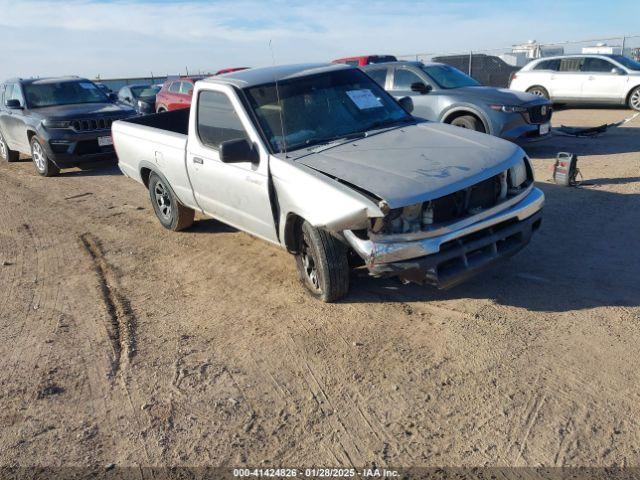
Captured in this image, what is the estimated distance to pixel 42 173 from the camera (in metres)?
10.7

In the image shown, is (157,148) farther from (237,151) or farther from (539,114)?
(539,114)


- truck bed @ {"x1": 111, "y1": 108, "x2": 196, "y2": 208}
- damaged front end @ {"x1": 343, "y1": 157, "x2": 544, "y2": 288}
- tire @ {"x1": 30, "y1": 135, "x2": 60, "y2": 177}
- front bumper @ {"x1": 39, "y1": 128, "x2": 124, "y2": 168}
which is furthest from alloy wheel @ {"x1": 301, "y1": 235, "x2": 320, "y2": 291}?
tire @ {"x1": 30, "y1": 135, "x2": 60, "y2": 177}

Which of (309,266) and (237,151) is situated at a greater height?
(237,151)

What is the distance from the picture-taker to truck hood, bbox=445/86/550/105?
9.30 m

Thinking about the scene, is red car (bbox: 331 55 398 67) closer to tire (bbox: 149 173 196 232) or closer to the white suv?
the white suv

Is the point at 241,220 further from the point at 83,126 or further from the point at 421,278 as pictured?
the point at 83,126

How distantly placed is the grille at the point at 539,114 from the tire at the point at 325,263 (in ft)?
21.1

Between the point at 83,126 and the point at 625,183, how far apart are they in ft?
29.5

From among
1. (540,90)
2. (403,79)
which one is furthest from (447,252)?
(540,90)

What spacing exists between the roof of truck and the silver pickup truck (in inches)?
0.8

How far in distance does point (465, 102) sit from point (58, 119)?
7.32m

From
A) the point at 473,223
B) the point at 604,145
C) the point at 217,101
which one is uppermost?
the point at 217,101

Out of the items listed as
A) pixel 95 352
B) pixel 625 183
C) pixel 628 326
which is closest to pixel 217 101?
pixel 95 352

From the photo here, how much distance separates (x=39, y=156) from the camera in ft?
34.7
